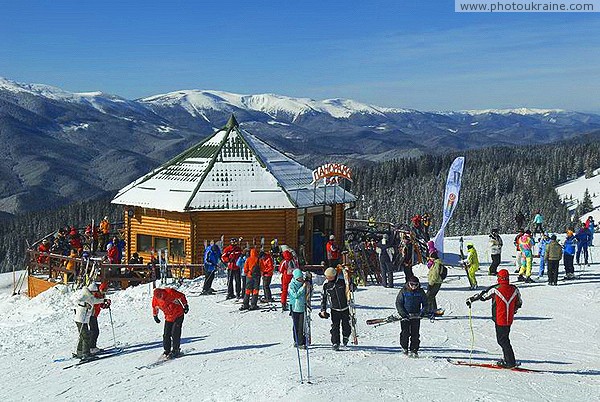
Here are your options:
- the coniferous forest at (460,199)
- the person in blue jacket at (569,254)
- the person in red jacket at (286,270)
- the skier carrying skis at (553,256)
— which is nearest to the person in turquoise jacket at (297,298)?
the person in red jacket at (286,270)

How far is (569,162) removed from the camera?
132m

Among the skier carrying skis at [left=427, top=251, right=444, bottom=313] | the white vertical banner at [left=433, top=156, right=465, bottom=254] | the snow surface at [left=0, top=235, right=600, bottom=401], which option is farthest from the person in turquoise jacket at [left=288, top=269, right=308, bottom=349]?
the white vertical banner at [left=433, top=156, right=465, bottom=254]

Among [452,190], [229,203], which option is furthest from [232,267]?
[452,190]

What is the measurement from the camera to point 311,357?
10.8 m

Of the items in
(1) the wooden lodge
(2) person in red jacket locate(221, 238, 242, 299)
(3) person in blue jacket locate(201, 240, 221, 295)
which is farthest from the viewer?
(1) the wooden lodge

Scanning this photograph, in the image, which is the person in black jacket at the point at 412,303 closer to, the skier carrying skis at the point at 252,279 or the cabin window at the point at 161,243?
the skier carrying skis at the point at 252,279

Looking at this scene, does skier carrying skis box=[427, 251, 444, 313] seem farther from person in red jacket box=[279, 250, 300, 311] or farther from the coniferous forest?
the coniferous forest

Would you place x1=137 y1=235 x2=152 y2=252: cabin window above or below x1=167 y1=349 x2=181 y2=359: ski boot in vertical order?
above

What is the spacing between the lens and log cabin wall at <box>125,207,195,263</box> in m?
22.2

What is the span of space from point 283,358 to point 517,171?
12405 centimetres

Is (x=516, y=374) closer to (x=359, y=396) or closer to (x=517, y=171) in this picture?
(x=359, y=396)

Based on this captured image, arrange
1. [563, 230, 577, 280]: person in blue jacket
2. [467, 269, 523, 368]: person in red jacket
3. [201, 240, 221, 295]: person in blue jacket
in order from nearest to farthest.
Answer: [467, 269, 523, 368]: person in red jacket
[201, 240, 221, 295]: person in blue jacket
[563, 230, 577, 280]: person in blue jacket

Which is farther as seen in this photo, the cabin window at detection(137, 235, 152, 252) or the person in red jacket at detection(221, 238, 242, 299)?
the cabin window at detection(137, 235, 152, 252)

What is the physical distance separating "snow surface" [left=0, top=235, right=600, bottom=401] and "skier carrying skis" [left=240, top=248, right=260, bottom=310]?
38cm
